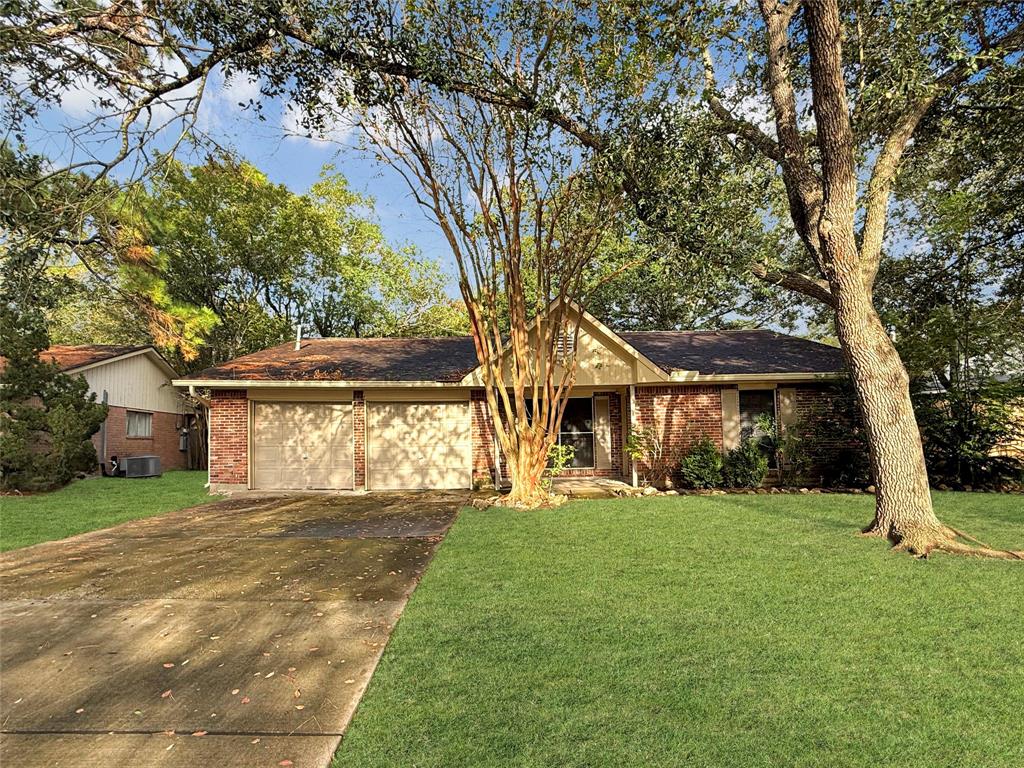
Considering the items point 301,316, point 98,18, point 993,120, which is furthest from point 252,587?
point 301,316

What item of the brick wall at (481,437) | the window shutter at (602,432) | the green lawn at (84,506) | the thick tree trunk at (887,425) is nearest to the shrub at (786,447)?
the window shutter at (602,432)

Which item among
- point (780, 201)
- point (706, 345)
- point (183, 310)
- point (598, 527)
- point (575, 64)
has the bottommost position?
point (598, 527)

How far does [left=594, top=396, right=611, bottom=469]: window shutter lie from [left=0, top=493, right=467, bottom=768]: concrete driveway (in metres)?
7.23

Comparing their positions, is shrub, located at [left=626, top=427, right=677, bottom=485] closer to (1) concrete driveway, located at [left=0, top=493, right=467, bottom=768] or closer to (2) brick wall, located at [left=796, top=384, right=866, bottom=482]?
(2) brick wall, located at [left=796, top=384, right=866, bottom=482]

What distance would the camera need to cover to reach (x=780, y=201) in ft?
34.2

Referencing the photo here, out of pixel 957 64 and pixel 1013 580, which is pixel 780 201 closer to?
pixel 957 64

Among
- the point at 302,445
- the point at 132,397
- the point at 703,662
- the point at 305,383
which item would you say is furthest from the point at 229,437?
the point at 703,662

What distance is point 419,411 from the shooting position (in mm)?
13117

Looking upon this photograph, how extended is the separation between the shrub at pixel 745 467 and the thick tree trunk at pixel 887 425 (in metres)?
5.13

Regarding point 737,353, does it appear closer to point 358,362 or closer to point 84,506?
point 358,362

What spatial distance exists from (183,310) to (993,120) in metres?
16.7

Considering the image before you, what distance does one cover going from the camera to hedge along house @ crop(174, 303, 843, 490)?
1234 cm

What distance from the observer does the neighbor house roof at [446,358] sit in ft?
41.3

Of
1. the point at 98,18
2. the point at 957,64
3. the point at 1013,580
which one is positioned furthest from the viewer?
the point at 957,64
